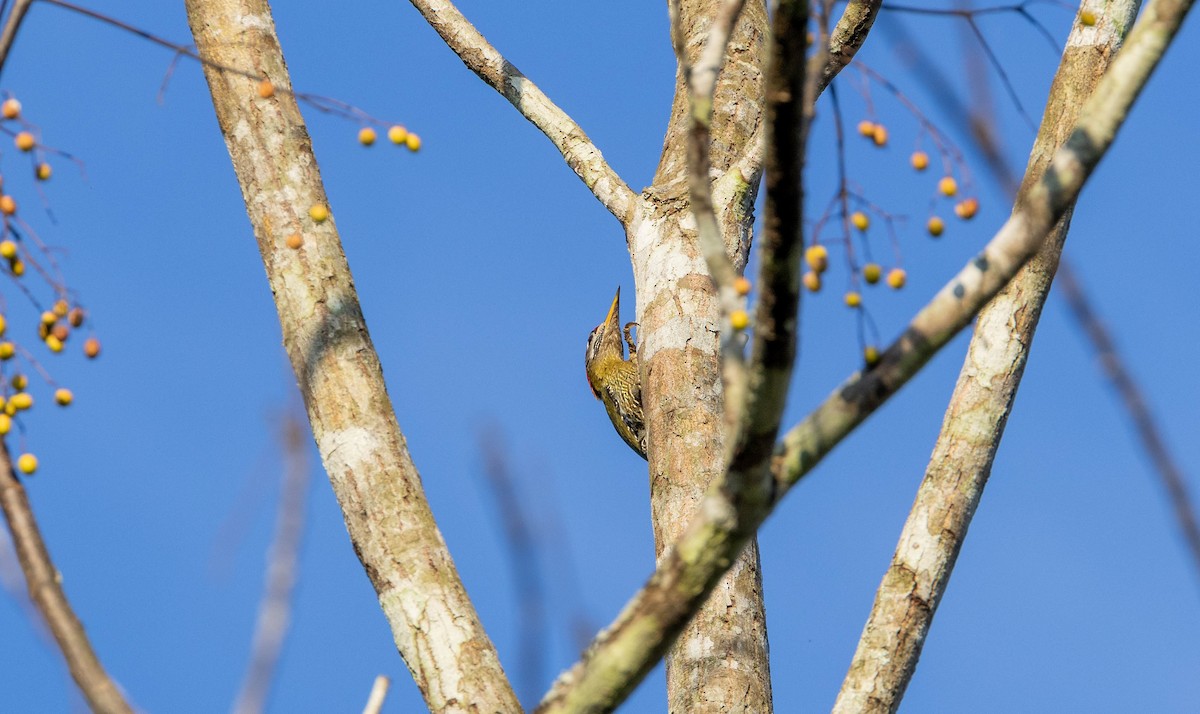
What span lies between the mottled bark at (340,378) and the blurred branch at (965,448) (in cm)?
159

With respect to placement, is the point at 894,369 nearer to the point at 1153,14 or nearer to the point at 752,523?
the point at 752,523

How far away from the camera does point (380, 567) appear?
2945mm

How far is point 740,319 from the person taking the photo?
2.13 m

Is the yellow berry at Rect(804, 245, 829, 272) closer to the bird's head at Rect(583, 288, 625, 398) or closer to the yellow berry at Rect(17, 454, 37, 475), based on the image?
the yellow berry at Rect(17, 454, 37, 475)

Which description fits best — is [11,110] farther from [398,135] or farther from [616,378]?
[616,378]

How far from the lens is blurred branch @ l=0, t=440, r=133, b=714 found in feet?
7.22

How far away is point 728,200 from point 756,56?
3.06 feet

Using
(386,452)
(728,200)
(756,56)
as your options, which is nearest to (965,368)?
(728,200)

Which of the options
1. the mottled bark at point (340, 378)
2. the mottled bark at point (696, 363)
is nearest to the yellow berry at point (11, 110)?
the mottled bark at point (340, 378)

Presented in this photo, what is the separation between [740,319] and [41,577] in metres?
1.32

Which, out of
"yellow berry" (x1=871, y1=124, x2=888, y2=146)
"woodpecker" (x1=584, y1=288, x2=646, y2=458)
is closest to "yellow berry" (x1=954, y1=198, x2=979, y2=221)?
"yellow berry" (x1=871, y1=124, x2=888, y2=146)

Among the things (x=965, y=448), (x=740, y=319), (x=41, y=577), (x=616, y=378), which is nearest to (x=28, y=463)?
(x=41, y=577)

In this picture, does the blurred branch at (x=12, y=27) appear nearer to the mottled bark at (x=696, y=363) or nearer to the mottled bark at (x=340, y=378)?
the mottled bark at (x=340, y=378)

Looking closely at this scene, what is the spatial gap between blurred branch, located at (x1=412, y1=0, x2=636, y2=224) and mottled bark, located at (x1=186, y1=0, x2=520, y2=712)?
2046 mm
